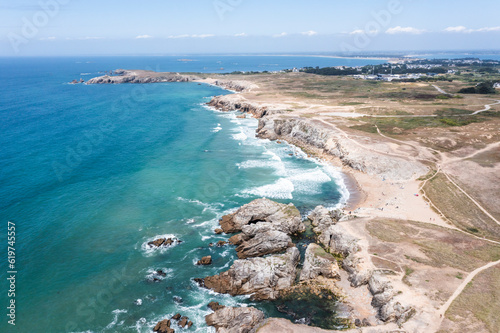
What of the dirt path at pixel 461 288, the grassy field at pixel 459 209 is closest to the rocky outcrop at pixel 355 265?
the dirt path at pixel 461 288

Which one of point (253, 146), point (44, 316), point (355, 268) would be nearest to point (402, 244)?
point (355, 268)

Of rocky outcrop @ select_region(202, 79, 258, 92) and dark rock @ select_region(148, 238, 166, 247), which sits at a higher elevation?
rocky outcrop @ select_region(202, 79, 258, 92)

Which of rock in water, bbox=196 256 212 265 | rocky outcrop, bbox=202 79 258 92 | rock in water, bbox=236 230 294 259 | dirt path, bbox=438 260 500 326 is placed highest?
rocky outcrop, bbox=202 79 258 92

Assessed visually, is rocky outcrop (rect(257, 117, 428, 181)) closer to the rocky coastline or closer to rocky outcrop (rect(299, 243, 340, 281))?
Result: the rocky coastline

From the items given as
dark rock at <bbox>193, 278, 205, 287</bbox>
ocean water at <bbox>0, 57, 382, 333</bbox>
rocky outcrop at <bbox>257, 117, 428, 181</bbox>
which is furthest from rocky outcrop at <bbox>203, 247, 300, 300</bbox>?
rocky outcrop at <bbox>257, 117, 428, 181</bbox>

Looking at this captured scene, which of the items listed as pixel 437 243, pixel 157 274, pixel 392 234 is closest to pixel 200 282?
pixel 157 274

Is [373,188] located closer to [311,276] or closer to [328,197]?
[328,197]
